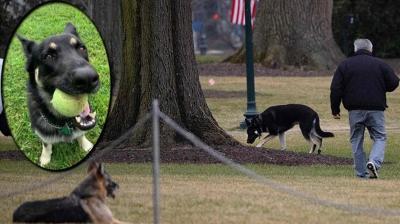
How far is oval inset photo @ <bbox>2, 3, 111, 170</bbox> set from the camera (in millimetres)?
12875

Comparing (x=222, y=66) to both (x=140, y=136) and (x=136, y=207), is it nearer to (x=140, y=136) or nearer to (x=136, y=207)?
(x=140, y=136)

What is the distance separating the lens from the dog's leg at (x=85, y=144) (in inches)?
527

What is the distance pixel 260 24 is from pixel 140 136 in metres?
26.2

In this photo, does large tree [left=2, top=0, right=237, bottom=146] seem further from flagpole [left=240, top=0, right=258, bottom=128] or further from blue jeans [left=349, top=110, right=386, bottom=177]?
flagpole [left=240, top=0, right=258, bottom=128]

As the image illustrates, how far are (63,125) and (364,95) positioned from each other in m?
4.96

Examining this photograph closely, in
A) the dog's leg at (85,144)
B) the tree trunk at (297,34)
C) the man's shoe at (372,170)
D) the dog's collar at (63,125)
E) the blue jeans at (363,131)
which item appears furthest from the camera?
the tree trunk at (297,34)

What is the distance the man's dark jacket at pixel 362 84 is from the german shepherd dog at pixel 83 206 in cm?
644

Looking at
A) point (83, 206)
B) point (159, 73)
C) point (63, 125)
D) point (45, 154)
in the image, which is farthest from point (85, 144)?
point (159, 73)

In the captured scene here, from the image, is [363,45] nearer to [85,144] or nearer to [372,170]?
[372,170]

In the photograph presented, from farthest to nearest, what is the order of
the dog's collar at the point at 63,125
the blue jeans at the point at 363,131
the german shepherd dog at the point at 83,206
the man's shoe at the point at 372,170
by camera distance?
the man's shoe at the point at 372,170, the blue jeans at the point at 363,131, the dog's collar at the point at 63,125, the german shepherd dog at the point at 83,206

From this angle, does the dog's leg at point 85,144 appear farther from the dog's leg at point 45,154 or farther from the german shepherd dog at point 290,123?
the german shepherd dog at point 290,123

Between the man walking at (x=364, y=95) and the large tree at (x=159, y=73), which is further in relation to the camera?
the large tree at (x=159, y=73)

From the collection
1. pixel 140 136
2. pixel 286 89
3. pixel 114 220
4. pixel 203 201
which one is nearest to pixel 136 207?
pixel 203 201

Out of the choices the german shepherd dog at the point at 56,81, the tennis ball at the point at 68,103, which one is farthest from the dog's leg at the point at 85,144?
the tennis ball at the point at 68,103
